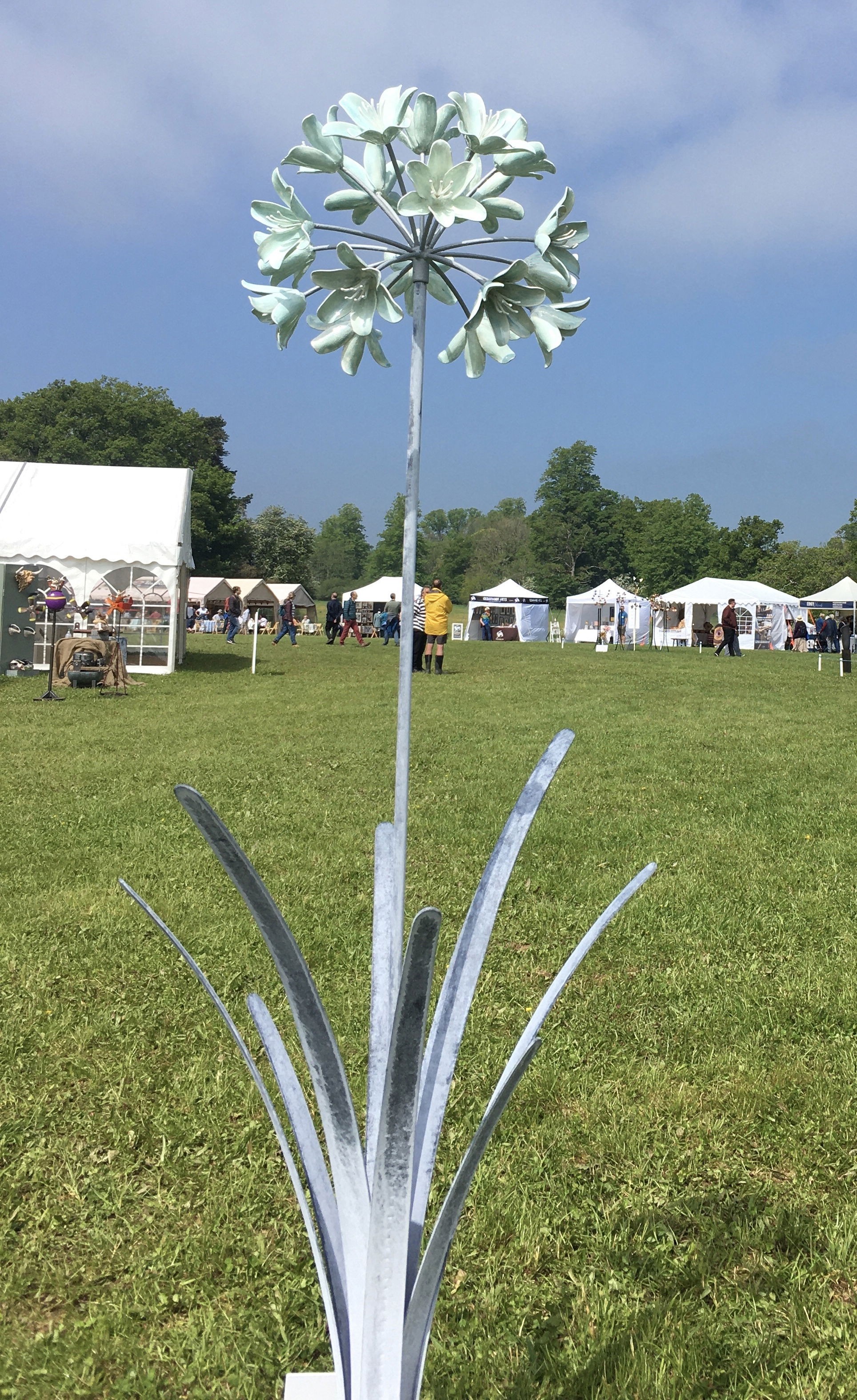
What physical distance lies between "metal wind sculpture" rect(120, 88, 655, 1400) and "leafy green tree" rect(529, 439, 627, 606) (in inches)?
4103

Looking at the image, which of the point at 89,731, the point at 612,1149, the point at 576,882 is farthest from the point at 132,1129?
the point at 89,731

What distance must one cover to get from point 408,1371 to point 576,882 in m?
4.20

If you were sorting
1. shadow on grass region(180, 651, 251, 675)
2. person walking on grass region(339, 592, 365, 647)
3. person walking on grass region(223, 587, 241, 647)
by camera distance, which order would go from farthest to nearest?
person walking on grass region(223, 587, 241, 647)
person walking on grass region(339, 592, 365, 647)
shadow on grass region(180, 651, 251, 675)

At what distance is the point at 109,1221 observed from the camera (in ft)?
8.28

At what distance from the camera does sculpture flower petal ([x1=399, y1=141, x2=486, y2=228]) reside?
1.43 m

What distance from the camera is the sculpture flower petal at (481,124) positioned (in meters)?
1.46

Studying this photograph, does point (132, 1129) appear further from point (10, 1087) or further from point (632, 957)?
point (632, 957)

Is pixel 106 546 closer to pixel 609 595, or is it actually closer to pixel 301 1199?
pixel 301 1199

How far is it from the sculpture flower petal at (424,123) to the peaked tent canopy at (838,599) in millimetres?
44875

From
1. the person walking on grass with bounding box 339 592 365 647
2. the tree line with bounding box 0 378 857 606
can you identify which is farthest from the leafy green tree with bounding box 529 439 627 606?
the person walking on grass with bounding box 339 592 365 647

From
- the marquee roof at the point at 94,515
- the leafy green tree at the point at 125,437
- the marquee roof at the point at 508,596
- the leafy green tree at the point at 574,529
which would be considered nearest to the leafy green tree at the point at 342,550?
the leafy green tree at the point at 574,529

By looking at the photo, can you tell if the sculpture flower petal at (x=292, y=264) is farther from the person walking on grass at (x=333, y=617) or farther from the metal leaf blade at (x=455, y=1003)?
the person walking on grass at (x=333, y=617)

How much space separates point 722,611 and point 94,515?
2906 cm

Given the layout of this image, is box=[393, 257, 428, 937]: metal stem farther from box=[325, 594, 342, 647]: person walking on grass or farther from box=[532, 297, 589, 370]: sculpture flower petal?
box=[325, 594, 342, 647]: person walking on grass
